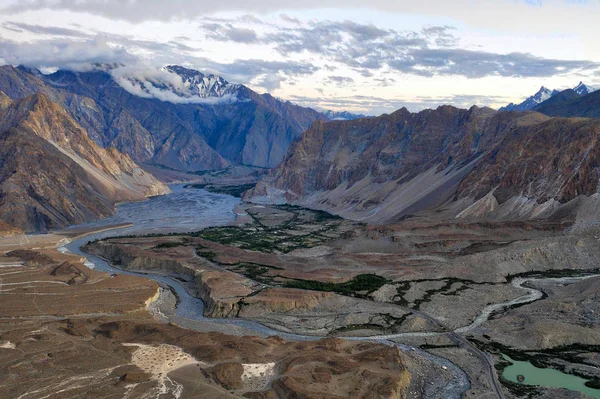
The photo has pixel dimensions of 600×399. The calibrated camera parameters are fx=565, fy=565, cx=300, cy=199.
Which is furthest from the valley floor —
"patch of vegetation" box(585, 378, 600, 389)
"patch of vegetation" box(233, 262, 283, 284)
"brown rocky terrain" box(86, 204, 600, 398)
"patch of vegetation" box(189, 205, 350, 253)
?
"patch of vegetation" box(189, 205, 350, 253)

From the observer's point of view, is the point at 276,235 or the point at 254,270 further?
the point at 276,235

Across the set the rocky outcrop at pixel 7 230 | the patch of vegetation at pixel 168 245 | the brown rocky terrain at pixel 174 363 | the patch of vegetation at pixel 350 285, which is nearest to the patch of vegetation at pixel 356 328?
the brown rocky terrain at pixel 174 363

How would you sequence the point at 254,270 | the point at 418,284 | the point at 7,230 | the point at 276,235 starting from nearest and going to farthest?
the point at 418,284, the point at 254,270, the point at 7,230, the point at 276,235

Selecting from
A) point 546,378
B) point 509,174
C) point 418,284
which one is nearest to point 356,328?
point 418,284

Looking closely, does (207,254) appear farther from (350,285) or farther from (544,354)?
(544,354)

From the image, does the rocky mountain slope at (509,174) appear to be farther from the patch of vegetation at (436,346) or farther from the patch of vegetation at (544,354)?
the patch of vegetation at (436,346)

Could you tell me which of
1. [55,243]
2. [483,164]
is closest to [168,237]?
[55,243]
